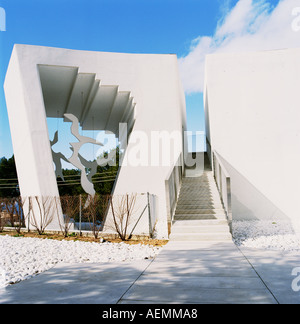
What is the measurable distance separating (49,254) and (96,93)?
7.73 meters

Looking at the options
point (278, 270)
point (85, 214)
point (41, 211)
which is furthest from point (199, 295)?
point (41, 211)

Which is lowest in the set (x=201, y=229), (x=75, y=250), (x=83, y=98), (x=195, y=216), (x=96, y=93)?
(x=75, y=250)

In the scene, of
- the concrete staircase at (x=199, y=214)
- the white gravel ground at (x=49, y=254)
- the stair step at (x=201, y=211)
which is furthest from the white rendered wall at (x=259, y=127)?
the white gravel ground at (x=49, y=254)

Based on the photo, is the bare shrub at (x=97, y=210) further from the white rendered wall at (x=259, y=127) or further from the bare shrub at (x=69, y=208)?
the white rendered wall at (x=259, y=127)

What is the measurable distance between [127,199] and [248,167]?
4.62 meters

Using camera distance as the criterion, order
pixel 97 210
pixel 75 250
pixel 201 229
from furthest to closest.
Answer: pixel 97 210, pixel 201 229, pixel 75 250

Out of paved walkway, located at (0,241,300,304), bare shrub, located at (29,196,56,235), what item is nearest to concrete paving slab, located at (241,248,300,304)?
paved walkway, located at (0,241,300,304)

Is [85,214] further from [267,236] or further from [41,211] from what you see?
[267,236]

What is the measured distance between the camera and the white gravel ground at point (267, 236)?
5.63 metres

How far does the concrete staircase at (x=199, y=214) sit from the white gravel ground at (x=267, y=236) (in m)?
0.46

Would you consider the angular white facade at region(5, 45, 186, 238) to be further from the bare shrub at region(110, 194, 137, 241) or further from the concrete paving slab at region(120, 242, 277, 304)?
the concrete paving slab at region(120, 242, 277, 304)

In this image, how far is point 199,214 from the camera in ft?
23.7

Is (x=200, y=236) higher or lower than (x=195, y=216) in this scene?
lower
